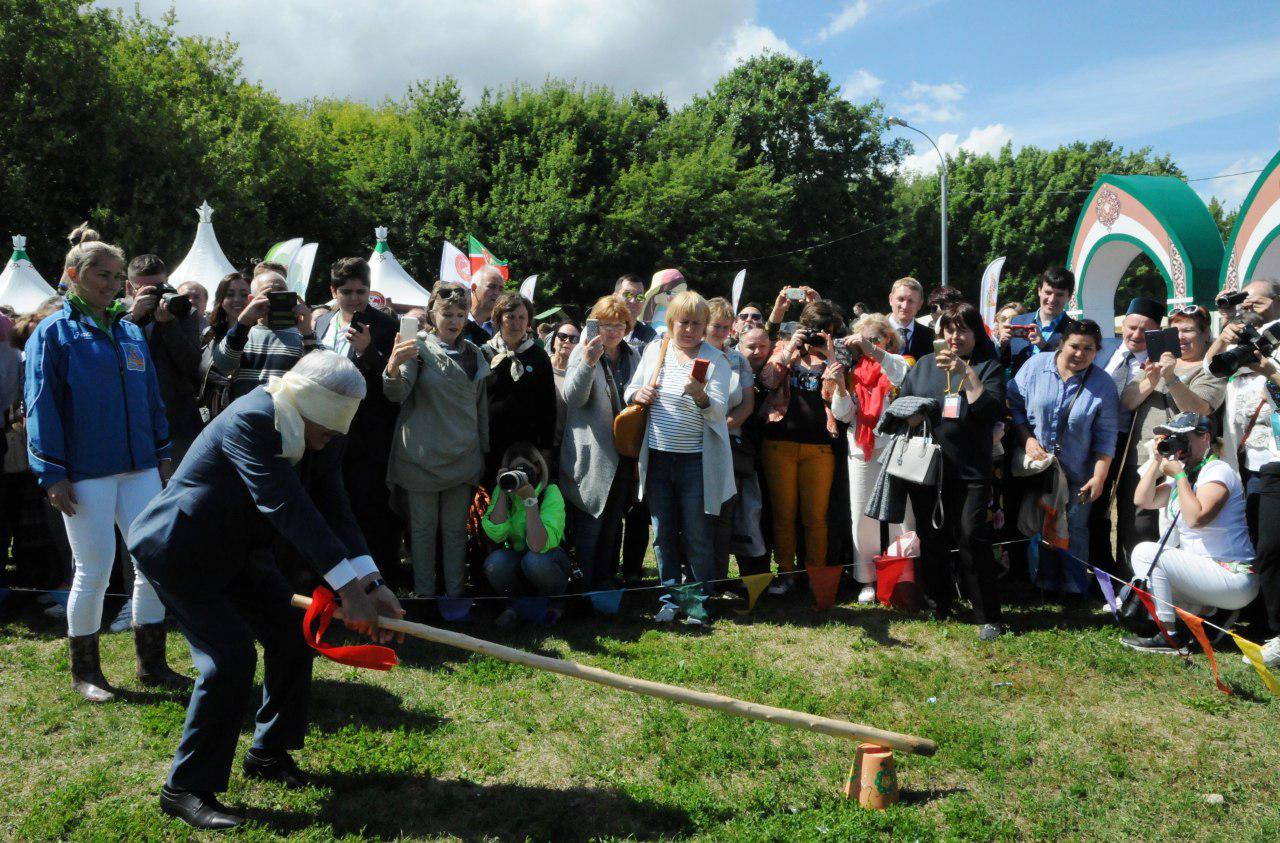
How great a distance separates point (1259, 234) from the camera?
916 cm

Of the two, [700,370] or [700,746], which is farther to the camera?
[700,370]

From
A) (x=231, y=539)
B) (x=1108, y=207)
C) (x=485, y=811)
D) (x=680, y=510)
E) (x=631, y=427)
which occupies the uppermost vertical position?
(x=1108, y=207)

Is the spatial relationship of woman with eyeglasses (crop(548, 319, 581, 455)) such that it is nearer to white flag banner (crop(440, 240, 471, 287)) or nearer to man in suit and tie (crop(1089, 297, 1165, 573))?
man in suit and tie (crop(1089, 297, 1165, 573))

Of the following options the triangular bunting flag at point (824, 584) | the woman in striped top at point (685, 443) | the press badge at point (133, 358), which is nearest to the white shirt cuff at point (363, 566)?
the press badge at point (133, 358)

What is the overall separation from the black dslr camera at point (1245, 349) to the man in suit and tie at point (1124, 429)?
1.32m

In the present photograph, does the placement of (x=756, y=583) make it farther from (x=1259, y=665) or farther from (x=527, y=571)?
(x=1259, y=665)

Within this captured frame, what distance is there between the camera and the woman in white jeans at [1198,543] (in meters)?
5.01

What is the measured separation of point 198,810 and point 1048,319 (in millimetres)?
6414

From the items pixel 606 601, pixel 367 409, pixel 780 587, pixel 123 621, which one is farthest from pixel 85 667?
pixel 780 587

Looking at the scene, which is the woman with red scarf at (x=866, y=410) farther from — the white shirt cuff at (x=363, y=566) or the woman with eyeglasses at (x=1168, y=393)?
the white shirt cuff at (x=363, y=566)

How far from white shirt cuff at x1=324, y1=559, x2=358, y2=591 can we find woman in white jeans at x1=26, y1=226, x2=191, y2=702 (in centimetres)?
179

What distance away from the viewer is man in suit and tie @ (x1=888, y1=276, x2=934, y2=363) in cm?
690

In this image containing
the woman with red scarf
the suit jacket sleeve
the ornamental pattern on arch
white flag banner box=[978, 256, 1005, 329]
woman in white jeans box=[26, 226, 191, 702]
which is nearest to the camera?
the suit jacket sleeve

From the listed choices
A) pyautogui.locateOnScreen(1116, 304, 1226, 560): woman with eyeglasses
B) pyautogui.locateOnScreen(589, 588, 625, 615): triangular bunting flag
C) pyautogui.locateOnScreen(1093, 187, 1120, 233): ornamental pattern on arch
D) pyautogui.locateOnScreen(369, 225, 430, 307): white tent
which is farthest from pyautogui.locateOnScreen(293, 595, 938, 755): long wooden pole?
pyautogui.locateOnScreen(1093, 187, 1120, 233): ornamental pattern on arch
